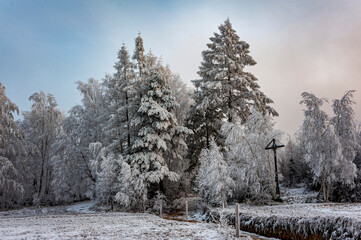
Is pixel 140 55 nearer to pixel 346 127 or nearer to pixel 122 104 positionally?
pixel 122 104

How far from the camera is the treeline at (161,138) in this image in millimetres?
20641

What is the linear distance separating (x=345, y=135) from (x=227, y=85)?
11073 millimetres

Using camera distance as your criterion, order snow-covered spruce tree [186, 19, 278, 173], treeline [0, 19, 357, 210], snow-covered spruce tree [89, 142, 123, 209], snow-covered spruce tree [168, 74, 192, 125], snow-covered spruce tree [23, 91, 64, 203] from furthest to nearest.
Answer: snow-covered spruce tree [23, 91, 64, 203] < snow-covered spruce tree [168, 74, 192, 125] < snow-covered spruce tree [186, 19, 278, 173] < snow-covered spruce tree [89, 142, 123, 209] < treeline [0, 19, 357, 210]

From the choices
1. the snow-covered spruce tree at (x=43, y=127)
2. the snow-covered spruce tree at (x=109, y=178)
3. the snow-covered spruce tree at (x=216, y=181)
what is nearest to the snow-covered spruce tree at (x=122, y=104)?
the snow-covered spruce tree at (x=109, y=178)

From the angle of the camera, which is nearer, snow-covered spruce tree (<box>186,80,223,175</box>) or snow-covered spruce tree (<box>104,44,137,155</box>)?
snow-covered spruce tree (<box>104,44,137,155</box>)

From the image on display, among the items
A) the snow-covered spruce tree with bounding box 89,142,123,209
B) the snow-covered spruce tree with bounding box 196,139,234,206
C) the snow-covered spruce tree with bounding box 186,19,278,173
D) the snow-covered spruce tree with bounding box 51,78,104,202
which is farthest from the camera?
the snow-covered spruce tree with bounding box 51,78,104,202

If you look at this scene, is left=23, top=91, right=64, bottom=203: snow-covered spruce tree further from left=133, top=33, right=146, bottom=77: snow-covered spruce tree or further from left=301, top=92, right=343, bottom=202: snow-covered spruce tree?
left=301, top=92, right=343, bottom=202: snow-covered spruce tree

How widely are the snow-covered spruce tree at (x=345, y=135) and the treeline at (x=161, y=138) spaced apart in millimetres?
166

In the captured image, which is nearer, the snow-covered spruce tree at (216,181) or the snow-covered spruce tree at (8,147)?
the snow-covered spruce tree at (216,181)

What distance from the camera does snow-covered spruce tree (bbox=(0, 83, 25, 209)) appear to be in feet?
89.7

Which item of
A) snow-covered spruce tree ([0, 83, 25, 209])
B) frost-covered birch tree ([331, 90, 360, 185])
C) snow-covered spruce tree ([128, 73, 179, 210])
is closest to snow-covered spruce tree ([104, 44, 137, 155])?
snow-covered spruce tree ([128, 73, 179, 210])

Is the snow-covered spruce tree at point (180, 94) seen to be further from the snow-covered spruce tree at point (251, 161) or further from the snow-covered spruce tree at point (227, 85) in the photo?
the snow-covered spruce tree at point (251, 161)

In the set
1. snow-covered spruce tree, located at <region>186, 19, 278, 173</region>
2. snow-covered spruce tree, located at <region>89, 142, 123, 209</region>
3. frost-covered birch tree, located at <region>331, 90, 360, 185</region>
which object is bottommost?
snow-covered spruce tree, located at <region>89, 142, 123, 209</region>

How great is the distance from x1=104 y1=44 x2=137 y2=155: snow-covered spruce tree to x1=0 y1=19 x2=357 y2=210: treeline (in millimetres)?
111
